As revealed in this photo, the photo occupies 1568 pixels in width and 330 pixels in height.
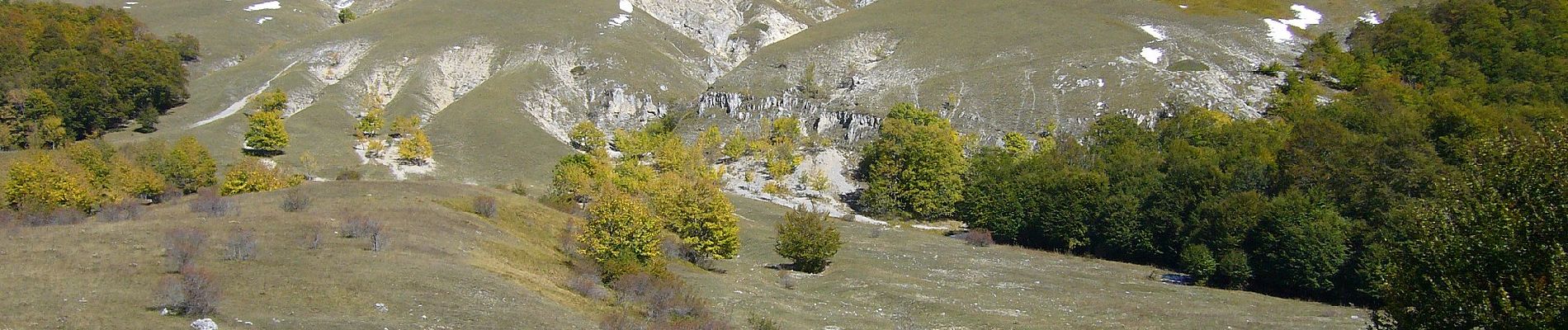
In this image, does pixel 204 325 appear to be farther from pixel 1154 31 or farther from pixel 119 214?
pixel 1154 31

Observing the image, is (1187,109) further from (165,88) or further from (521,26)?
(165,88)

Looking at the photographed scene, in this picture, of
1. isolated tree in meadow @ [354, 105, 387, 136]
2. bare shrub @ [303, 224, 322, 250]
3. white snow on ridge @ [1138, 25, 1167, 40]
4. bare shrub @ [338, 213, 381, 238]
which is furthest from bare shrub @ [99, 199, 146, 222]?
white snow on ridge @ [1138, 25, 1167, 40]

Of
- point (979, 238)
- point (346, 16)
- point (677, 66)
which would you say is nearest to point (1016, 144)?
point (979, 238)

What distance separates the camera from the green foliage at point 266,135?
10088 centimetres

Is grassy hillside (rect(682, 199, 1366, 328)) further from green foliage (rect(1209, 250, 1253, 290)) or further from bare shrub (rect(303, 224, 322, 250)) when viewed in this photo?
bare shrub (rect(303, 224, 322, 250))

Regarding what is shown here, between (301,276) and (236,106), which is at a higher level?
(301,276)

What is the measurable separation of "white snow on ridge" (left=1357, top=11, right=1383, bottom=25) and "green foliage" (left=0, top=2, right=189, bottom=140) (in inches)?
6072

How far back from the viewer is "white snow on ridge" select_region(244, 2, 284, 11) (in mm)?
166712

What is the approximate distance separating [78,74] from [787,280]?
319ft

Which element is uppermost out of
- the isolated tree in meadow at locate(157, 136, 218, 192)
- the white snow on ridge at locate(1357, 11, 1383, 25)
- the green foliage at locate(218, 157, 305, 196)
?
the white snow on ridge at locate(1357, 11, 1383, 25)

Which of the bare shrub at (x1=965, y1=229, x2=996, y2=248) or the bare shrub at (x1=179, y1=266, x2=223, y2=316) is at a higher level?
the bare shrub at (x1=179, y1=266, x2=223, y2=316)

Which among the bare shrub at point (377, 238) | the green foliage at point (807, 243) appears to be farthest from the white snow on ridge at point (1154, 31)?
the bare shrub at point (377, 238)

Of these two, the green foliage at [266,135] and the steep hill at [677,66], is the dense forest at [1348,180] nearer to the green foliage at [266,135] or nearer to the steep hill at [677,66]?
the steep hill at [677,66]

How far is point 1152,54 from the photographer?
126m
